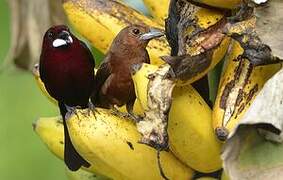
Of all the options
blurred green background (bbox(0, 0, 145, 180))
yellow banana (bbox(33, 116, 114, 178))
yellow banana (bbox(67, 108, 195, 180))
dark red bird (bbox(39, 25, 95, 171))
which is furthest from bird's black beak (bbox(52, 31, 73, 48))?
blurred green background (bbox(0, 0, 145, 180))

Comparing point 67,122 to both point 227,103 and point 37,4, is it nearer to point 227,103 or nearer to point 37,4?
A: point 227,103

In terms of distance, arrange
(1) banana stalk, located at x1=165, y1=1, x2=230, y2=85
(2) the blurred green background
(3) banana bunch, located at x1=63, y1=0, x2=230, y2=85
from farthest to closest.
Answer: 1. (2) the blurred green background
2. (3) banana bunch, located at x1=63, y1=0, x2=230, y2=85
3. (1) banana stalk, located at x1=165, y1=1, x2=230, y2=85

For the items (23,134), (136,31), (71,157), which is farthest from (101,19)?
(23,134)

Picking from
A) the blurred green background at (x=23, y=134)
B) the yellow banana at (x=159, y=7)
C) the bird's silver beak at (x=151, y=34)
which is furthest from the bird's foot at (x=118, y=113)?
the blurred green background at (x=23, y=134)

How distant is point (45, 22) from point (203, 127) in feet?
2.65

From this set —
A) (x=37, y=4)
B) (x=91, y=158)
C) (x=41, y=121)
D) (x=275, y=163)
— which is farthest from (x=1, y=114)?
(x=275, y=163)

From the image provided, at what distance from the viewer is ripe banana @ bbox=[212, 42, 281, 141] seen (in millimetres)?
1219

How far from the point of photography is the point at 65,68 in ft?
4.35

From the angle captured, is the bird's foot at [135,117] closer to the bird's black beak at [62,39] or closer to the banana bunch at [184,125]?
the banana bunch at [184,125]

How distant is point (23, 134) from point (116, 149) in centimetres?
182

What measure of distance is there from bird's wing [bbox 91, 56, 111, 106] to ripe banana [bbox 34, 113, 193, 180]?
61mm

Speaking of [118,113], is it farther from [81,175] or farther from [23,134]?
[23,134]

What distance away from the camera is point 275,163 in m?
1.10

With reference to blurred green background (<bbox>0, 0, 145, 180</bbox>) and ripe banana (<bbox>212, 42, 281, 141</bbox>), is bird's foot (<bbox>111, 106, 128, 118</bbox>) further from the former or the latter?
blurred green background (<bbox>0, 0, 145, 180</bbox>)
